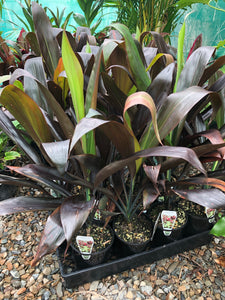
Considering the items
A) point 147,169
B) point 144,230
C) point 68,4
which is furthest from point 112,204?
point 68,4

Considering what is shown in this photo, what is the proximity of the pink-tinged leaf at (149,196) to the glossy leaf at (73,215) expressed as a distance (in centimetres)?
14

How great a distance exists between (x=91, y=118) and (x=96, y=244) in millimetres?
489

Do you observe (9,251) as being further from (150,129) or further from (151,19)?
(151,19)

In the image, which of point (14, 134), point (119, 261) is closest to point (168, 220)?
point (119, 261)

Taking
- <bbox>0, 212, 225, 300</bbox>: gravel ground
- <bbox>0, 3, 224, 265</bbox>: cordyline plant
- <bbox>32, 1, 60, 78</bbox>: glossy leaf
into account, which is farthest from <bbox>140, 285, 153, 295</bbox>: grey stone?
<bbox>32, 1, 60, 78</bbox>: glossy leaf

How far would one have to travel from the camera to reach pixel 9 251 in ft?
3.02

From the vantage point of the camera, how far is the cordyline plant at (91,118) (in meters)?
0.46

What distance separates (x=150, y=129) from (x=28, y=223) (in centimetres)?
80

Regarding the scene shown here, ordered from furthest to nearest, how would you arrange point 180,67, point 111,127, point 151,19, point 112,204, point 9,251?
1. point 151,19
2. point 9,251
3. point 112,204
4. point 180,67
5. point 111,127

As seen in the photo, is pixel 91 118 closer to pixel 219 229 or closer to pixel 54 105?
pixel 54 105

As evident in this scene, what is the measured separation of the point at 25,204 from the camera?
59 cm

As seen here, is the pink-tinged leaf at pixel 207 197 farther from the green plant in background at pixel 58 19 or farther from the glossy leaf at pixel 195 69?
the green plant in background at pixel 58 19

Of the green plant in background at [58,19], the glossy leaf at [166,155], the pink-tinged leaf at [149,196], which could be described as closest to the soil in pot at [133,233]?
the pink-tinged leaf at [149,196]

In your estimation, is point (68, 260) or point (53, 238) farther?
point (68, 260)
